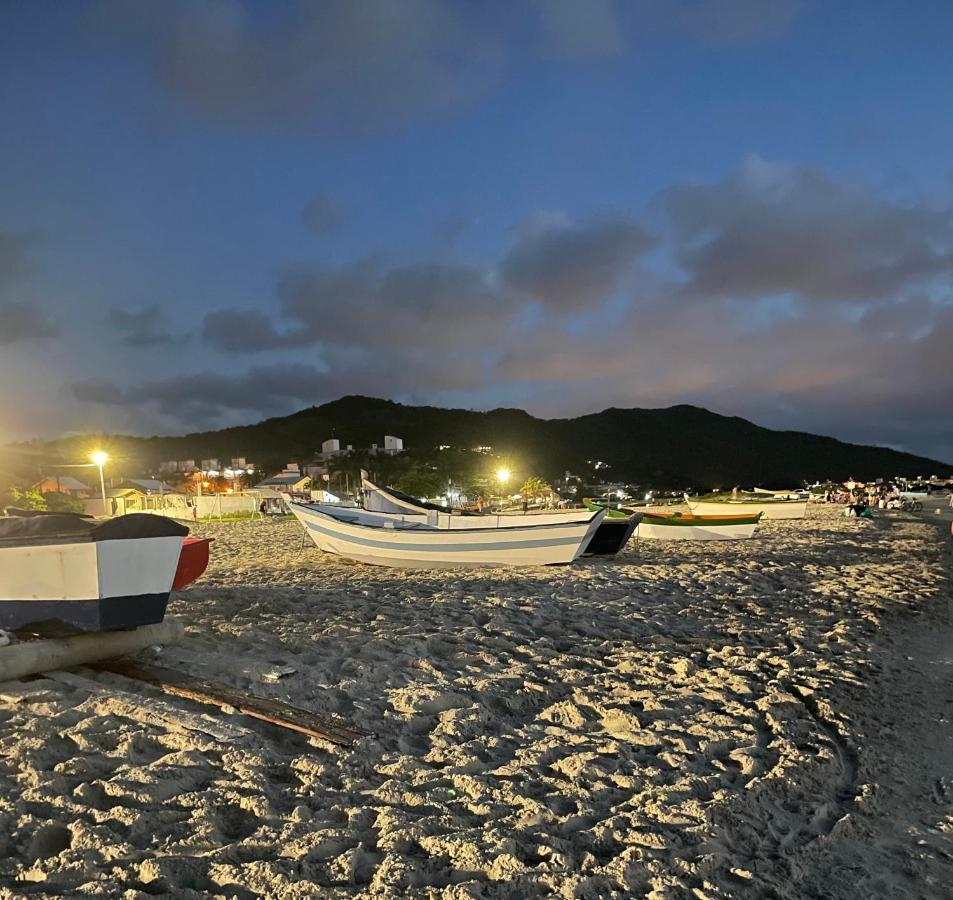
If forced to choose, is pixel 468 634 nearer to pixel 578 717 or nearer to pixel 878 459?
pixel 578 717

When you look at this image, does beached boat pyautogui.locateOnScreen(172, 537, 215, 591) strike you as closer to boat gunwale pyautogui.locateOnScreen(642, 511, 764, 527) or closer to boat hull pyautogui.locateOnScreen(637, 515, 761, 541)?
boat gunwale pyautogui.locateOnScreen(642, 511, 764, 527)

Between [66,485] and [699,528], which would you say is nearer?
[699,528]

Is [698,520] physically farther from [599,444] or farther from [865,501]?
[599,444]

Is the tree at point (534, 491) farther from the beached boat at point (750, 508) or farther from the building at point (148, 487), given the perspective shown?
the building at point (148, 487)

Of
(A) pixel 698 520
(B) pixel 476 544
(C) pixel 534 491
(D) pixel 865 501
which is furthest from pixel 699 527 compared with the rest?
(D) pixel 865 501

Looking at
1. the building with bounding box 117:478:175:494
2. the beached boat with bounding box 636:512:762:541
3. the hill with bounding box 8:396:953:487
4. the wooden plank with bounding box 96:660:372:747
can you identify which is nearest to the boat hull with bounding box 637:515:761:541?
the beached boat with bounding box 636:512:762:541

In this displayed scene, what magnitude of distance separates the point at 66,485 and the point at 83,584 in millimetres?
61214

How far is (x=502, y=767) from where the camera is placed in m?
3.96

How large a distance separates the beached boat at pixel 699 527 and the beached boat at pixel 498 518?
15.9 feet

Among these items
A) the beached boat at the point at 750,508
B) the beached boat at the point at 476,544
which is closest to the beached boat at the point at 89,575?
the beached boat at the point at 476,544

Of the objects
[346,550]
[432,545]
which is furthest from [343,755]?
[346,550]

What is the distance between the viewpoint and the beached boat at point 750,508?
24.6 metres

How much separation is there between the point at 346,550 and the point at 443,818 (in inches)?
440

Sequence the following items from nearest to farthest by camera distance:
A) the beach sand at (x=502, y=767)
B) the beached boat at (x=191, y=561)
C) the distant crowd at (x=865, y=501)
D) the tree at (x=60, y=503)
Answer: the beach sand at (x=502, y=767), the beached boat at (x=191, y=561), the tree at (x=60, y=503), the distant crowd at (x=865, y=501)
